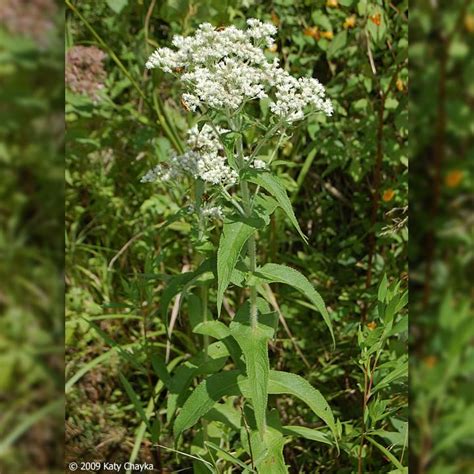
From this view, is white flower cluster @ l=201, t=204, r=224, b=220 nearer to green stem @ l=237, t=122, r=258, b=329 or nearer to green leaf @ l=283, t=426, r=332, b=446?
green stem @ l=237, t=122, r=258, b=329

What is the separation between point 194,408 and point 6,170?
55 cm

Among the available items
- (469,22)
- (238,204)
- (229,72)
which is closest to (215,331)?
(238,204)

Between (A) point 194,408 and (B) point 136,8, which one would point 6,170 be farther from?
(B) point 136,8

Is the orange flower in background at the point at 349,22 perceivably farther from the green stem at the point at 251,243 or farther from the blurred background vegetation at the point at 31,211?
the blurred background vegetation at the point at 31,211

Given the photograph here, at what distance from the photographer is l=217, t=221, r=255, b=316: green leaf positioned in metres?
0.94

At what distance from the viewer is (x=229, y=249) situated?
966 mm

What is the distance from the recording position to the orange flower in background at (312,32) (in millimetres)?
1773

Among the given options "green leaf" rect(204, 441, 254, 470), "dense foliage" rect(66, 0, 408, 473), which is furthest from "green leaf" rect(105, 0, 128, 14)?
"green leaf" rect(204, 441, 254, 470)

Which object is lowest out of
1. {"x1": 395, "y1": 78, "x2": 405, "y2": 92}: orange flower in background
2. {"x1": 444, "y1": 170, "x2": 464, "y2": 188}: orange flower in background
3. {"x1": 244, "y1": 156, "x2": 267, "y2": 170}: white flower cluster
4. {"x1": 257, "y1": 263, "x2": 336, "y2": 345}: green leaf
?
{"x1": 257, "y1": 263, "x2": 336, "y2": 345}: green leaf

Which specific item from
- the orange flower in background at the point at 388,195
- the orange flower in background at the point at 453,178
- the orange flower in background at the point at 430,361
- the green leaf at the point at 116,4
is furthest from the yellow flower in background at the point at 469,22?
the green leaf at the point at 116,4

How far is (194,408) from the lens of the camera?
109 centimetres

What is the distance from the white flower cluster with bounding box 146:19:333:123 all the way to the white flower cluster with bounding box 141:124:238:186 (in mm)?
66

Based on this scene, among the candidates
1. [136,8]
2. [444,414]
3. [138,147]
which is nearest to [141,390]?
[138,147]

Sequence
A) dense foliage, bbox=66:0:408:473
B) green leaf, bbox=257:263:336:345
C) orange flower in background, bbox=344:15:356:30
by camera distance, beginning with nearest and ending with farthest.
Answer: green leaf, bbox=257:263:336:345 < dense foliage, bbox=66:0:408:473 < orange flower in background, bbox=344:15:356:30
